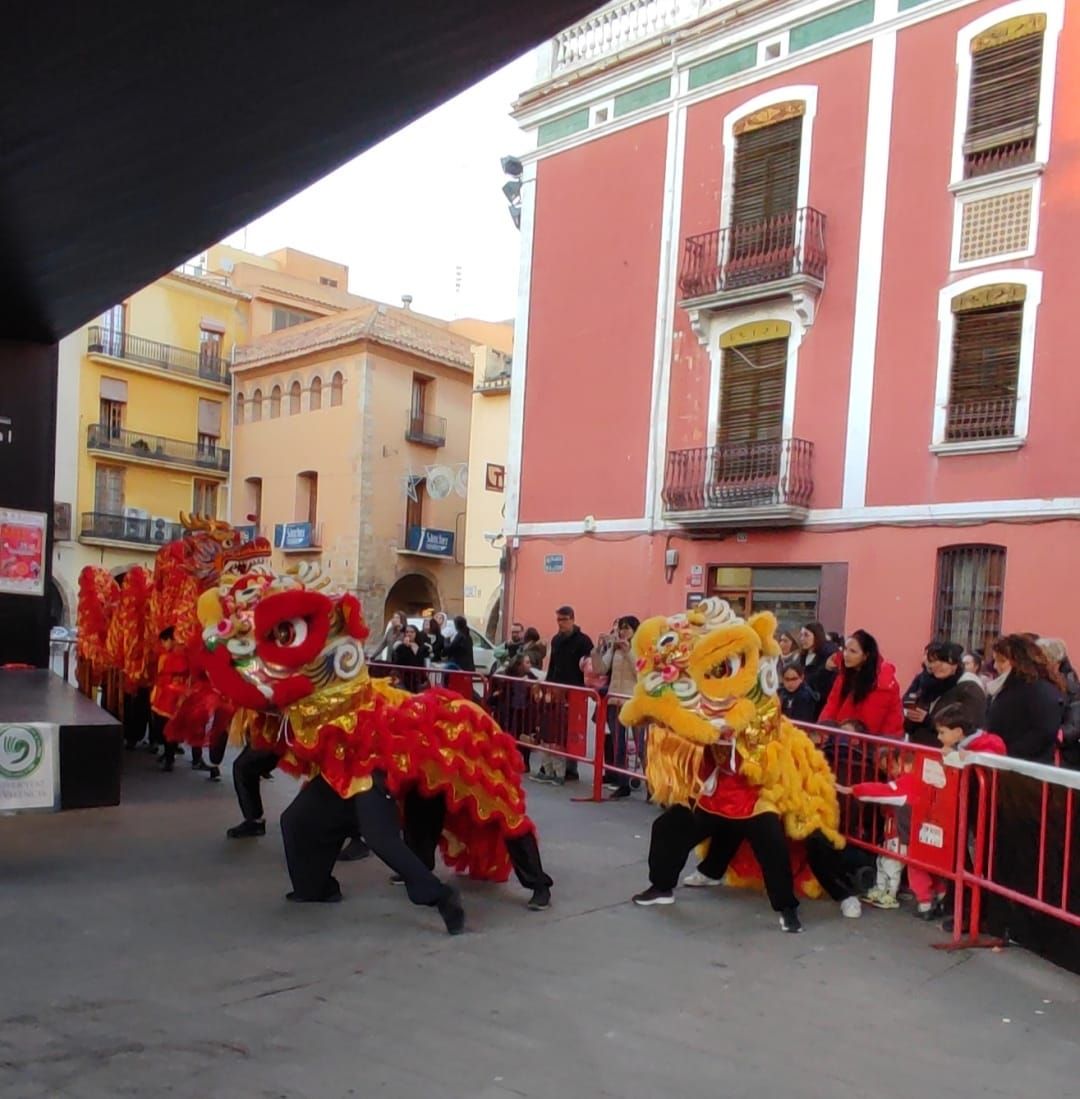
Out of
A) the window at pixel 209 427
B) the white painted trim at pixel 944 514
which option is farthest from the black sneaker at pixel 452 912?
the window at pixel 209 427

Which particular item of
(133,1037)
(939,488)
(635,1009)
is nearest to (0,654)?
(133,1037)

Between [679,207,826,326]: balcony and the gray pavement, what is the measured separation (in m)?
11.1

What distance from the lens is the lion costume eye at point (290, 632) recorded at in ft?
16.8

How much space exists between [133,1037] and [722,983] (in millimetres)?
2415

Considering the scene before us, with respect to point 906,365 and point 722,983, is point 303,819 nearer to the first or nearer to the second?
point 722,983

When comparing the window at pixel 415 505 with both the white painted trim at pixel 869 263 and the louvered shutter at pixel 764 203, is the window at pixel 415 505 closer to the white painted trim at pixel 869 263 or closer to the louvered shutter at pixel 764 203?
the louvered shutter at pixel 764 203

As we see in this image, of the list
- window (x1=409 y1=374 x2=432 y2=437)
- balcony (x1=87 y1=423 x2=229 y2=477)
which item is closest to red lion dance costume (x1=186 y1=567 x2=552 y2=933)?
window (x1=409 y1=374 x2=432 y2=437)

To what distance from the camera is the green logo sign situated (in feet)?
16.6

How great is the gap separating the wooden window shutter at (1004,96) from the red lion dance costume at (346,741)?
38.3 ft

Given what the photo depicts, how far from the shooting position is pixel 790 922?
17.9ft

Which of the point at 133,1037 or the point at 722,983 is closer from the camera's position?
the point at 133,1037

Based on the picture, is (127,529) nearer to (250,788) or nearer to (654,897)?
(250,788)

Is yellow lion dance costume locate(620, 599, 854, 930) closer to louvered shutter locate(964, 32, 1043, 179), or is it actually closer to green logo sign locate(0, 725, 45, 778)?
green logo sign locate(0, 725, 45, 778)

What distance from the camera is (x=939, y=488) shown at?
13.9 metres
